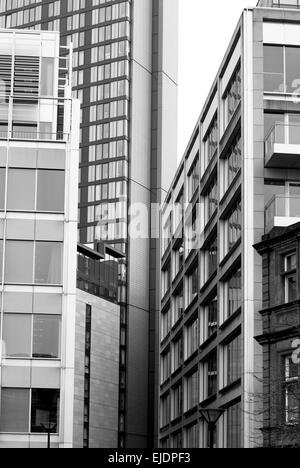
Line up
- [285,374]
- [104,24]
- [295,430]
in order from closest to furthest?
[295,430] → [285,374] → [104,24]

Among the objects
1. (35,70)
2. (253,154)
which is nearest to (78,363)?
(35,70)

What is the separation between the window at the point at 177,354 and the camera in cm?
7194

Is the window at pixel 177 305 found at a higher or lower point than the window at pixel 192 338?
higher

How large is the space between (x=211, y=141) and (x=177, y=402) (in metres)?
20.2

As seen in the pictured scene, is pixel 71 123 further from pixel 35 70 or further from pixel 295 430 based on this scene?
pixel 295 430

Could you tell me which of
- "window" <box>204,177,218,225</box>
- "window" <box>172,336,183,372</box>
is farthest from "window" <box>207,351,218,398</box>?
"window" <box>172,336,183,372</box>

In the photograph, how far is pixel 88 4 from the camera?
156m

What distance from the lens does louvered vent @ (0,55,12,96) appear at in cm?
5884

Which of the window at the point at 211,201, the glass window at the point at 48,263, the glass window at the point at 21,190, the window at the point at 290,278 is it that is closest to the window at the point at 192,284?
the window at the point at 211,201

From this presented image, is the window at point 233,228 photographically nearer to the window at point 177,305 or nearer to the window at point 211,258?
the window at point 211,258

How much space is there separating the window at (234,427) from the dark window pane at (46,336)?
8874mm

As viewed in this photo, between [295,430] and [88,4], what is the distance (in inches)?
5047

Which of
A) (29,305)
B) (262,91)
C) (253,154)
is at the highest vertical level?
(262,91)

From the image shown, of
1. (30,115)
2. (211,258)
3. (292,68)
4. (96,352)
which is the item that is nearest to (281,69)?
(292,68)
